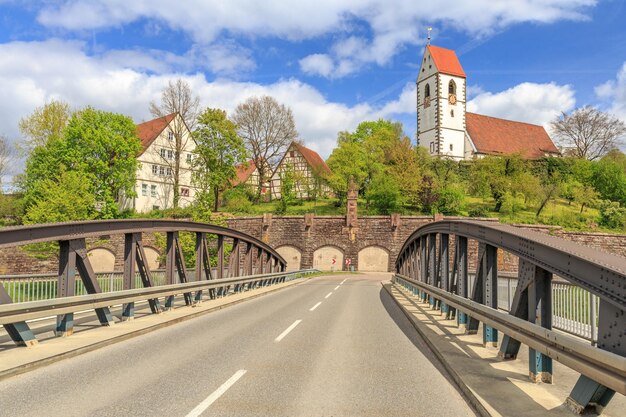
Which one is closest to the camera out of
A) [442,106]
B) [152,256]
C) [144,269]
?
[144,269]

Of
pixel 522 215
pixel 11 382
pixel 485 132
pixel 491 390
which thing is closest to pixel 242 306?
pixel 11 382

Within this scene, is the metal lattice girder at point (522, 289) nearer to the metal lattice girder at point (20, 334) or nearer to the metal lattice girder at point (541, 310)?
the metal lattice girder at point (541, 310)

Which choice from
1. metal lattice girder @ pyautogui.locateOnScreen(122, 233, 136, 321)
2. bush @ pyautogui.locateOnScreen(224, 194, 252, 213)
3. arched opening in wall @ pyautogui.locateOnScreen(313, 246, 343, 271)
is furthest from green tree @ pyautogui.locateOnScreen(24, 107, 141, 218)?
metal lattice girder @ pyautogui.locateOnScreen(122, 233, 136, 321)

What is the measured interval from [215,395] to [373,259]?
44812mm

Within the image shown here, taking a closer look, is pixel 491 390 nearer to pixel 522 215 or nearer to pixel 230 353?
pixel 230 353

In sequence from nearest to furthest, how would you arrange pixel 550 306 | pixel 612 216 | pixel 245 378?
1. pixel 550 306
2. pixel 245 378
3. pixel 612 216

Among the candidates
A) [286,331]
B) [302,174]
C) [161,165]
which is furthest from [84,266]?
[302,174]

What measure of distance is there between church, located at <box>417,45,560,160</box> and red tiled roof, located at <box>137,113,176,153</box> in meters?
41.0

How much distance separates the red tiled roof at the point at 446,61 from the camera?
73.9 meters

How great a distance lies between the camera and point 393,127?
270ft

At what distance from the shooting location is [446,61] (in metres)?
75.8

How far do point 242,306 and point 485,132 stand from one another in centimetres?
7207

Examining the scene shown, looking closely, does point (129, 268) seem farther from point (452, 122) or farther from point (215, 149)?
point (452, 122)

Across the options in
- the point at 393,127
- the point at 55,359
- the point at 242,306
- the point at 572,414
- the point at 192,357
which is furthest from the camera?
the point at 393,127
